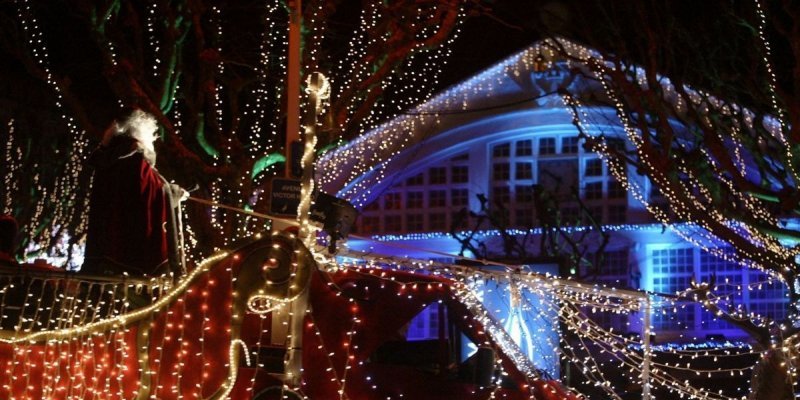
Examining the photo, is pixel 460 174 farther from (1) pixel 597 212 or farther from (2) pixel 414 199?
(1) pixel 597 212

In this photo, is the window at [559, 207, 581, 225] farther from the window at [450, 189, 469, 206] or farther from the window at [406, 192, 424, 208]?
the window at [406, 192, 424, 208]

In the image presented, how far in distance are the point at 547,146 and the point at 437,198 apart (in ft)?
9.22

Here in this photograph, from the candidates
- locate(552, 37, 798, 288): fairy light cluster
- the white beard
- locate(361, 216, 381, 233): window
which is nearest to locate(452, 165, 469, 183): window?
locate(361, 216, 381, 233): window

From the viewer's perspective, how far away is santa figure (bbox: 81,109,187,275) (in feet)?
22.6

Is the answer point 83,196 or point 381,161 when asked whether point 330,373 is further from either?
point 83,196

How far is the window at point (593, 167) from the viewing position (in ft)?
76.4

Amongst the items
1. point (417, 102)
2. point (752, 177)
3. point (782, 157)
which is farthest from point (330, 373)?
point (752, 177)

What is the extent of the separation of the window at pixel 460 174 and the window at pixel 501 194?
71 centimetres

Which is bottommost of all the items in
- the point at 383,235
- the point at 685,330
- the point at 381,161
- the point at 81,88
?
the point at 685,330

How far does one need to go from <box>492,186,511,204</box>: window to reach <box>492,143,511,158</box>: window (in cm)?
76

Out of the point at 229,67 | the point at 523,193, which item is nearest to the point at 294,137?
the point at 229,67

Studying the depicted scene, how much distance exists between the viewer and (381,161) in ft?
68.3

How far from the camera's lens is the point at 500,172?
23531 millimetres

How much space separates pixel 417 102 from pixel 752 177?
23.2ft
